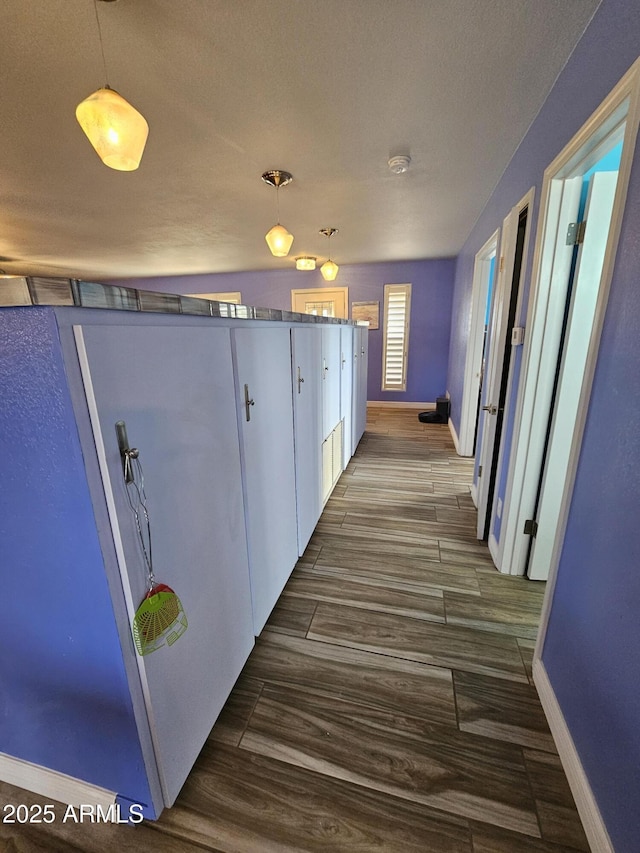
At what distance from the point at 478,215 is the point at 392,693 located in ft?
12.3

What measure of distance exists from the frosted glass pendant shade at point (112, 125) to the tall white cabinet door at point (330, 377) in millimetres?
1168

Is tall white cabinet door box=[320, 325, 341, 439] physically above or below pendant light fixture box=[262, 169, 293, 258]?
below

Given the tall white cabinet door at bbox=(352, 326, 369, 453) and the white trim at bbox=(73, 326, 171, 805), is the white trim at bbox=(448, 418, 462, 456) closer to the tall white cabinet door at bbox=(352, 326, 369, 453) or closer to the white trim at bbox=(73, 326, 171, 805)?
the tall white cabinet door at bbox=(352, 326, 369, 453)

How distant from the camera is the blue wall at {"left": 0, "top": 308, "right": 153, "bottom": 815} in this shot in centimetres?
58

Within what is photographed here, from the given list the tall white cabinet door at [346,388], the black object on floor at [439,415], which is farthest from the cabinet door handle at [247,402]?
the black object on floor at [439,415]

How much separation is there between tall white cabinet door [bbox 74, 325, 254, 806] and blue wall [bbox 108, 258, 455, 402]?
4968 mm

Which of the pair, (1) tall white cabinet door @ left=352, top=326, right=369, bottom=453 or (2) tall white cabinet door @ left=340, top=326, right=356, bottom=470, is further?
(1) tall white cabinet door @ left=352, top=326, right=369, bottom=453

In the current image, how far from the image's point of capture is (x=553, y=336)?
1451 millimetres

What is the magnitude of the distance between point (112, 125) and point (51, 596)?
5.17 feet

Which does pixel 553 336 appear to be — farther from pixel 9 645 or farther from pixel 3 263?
pixel 3 263

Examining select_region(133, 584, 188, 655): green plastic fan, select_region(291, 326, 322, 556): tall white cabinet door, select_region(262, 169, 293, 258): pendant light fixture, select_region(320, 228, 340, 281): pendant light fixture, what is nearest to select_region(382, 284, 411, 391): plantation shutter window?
select_region(320, 228, 340, 281): pendant light fixture

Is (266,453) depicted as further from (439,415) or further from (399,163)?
(439,415)

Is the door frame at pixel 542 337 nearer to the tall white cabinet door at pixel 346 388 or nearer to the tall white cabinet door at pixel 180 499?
the tall white cabinet door at pixel 180 499

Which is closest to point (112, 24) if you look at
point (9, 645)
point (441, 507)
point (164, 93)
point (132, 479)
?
point (164, 93)
